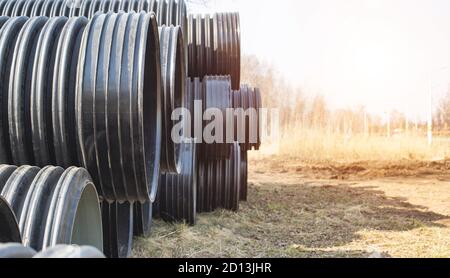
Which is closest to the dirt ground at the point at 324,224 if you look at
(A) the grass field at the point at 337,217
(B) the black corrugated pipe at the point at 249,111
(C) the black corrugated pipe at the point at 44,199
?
(A) the grass field at the point at 337,217

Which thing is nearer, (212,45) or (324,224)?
(324,224)

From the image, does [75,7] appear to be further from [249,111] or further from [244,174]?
[244,174]

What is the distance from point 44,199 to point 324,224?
3.91m

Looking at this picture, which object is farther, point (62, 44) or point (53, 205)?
point (62, 44)

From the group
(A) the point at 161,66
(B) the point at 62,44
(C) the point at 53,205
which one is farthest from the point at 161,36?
(C) the point at 53,205

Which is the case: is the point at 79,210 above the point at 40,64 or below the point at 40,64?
below

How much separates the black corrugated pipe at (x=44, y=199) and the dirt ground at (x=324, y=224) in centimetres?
192

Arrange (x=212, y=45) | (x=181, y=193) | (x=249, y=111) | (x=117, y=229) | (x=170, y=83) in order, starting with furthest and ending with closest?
(x=249, y=111) < (x=212, y=45) < (x=181, y=193) < (x=117, y=229) < (x=170, y=83)

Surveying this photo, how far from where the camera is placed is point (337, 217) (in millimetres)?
5707

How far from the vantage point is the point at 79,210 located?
2193 mm

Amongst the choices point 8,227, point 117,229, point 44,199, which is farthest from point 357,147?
point 8,227
